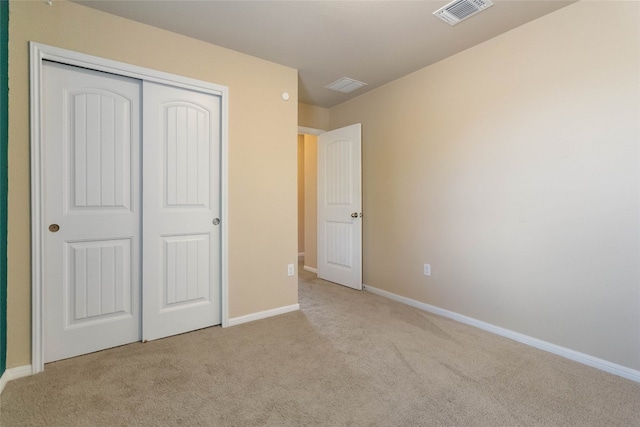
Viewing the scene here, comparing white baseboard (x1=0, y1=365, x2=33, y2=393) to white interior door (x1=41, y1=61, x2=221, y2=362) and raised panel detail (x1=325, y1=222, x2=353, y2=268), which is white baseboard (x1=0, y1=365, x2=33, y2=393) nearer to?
white interior door (x1=41, y1=61, x2=221, y2=362)

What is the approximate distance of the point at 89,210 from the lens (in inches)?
85.6

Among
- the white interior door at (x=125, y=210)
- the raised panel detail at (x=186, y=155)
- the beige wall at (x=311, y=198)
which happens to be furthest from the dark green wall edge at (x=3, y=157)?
the beige wall at (x=311, y=198)

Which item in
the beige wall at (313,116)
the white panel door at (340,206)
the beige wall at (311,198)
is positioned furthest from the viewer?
the beige wall at (311,198)

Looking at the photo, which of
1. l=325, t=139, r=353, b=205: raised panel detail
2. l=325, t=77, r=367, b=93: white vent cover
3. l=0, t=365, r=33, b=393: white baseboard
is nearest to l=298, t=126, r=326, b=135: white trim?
l=325, t=139, r=353, b=205: raised panel detail

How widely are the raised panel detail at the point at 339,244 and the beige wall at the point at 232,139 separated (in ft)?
3.44

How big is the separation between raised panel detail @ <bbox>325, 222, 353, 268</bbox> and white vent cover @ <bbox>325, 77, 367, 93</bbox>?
167 centimetres

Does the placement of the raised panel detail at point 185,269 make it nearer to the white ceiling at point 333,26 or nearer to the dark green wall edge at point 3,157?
the dark green wall edge at point 3,157

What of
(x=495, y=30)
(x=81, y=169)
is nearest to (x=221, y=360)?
(x=81, y=169)

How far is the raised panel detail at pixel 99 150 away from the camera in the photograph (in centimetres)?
212

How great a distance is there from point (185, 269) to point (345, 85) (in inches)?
102

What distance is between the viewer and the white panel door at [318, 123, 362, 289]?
3.84 metres

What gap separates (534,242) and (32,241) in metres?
3.50

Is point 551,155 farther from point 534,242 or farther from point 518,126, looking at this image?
point 534,242

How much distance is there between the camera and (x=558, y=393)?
1734 mm
